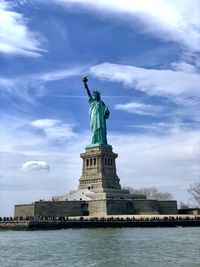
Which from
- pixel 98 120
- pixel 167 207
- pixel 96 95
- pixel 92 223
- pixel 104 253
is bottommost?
pixel 104 253

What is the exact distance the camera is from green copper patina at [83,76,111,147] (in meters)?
78.1

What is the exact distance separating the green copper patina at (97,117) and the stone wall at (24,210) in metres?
15.7

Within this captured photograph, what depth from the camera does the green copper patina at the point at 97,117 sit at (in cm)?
7806

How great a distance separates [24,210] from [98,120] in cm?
1944

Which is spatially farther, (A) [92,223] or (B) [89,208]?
(B) [89,208]

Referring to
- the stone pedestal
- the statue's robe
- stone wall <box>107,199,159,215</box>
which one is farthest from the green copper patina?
stone wall <box>107,199,159,215</box>

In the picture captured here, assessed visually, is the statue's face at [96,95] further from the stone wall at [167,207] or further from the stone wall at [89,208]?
the stone wall at [167,207]

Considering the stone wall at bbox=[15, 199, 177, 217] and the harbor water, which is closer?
the harbor water

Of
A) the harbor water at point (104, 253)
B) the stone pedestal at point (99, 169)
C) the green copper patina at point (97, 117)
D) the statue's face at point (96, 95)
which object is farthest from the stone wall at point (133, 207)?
the harbor water at point (104, 253)

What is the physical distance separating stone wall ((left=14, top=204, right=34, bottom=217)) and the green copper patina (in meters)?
15.7

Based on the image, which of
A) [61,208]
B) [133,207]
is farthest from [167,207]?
[61,208]

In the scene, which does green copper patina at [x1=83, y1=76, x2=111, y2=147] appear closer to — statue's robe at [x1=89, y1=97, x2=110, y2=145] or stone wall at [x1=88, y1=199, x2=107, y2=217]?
statue's robe at [x1=89, y1=97, x2=110, y2=145]

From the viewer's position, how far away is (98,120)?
78.3m

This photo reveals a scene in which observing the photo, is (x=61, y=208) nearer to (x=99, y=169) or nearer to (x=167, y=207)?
(x=99, y=169)
